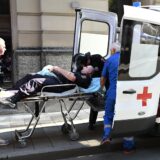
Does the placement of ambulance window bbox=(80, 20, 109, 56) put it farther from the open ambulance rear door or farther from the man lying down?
the open ambulance rear door

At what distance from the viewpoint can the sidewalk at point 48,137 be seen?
573cm

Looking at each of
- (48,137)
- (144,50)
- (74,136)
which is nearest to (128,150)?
(74,136)

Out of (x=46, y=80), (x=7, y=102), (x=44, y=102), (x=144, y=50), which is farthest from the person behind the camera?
(x=44, y=102)

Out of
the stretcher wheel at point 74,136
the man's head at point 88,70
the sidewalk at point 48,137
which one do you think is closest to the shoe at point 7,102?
the sidewalk at point 48,137

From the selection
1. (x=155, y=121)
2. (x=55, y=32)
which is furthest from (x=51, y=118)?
(x=155, y=121)

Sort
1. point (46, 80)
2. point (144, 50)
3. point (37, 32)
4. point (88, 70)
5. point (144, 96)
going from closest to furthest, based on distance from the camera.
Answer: point (144, 50) → point (144, 96) → point (46, 80) → point (88, 70) → point (37, 32)

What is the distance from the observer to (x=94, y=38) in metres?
7.21

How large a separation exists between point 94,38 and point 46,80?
74.9 inches

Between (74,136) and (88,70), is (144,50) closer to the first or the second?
(88,70)

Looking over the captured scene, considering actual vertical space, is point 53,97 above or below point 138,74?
below

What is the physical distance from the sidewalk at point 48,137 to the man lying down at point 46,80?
71 cm

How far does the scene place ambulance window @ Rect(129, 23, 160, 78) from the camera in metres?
4.95

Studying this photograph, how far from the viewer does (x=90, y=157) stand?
579cm

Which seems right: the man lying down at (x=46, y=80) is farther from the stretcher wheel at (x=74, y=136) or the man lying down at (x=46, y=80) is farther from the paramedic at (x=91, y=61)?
the stretcher wheel at (x=74, y=136)
